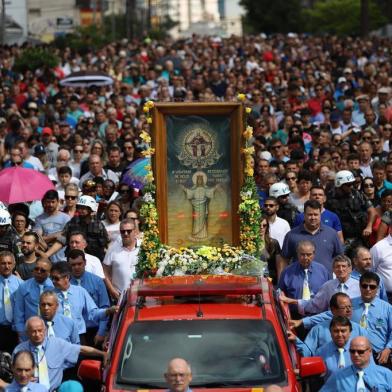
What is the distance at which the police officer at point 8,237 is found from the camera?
16.5m

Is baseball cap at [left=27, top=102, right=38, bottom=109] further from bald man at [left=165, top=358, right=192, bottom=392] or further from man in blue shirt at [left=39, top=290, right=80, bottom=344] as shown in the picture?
bald man at [left=165, top=358, right=192, bottom=392]

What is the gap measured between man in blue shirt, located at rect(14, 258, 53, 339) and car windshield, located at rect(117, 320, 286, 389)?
2884 millimetres

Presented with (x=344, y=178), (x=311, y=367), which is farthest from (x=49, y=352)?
(x=344, y=178)

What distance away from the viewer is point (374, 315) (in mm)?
14203

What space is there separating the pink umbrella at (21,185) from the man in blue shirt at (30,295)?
4204 mm

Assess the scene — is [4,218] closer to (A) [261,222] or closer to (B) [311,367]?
(A) [261,222]

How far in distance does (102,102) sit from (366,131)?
941 cm

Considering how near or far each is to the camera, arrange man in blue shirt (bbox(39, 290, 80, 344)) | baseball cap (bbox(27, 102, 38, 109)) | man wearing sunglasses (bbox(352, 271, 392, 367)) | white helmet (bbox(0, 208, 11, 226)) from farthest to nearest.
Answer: baseball cap (bbox(27, 102, 38, 109)), white helmet (bbox(0, 208, 11, 226)), man wearing sunglasses (bbox(352, 271, 392, 367)), man in blue shirt (bbox(39, 290, 80, 344))

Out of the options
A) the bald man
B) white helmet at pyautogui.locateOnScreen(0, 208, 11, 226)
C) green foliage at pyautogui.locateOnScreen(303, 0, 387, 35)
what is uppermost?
white helmet at pyautogui.locateOnScreen(0, 208, 11, 226)

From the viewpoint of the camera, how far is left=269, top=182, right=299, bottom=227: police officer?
18.3m

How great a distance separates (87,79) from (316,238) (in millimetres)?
17068

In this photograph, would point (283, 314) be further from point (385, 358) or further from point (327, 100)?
point (327, 100)

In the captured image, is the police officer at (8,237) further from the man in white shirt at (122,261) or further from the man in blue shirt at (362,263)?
the man in blue shirt at (362,263)

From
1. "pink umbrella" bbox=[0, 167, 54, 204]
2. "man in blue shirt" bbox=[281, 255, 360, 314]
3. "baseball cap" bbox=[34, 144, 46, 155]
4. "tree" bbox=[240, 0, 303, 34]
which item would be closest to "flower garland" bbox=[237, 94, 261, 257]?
"man in blue shirt" bbox=[281, 255, 360, 314]
